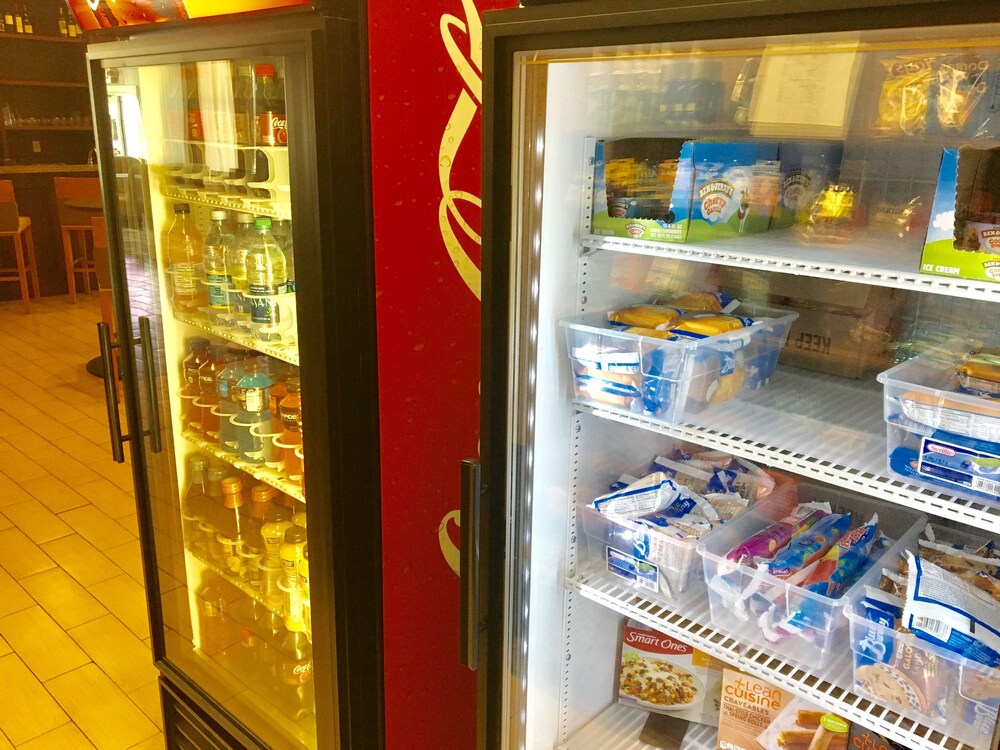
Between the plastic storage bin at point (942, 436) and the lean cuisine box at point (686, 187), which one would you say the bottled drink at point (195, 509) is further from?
the plastic storage bin at point (942, 436)

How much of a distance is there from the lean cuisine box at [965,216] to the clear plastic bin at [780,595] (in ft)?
1.75

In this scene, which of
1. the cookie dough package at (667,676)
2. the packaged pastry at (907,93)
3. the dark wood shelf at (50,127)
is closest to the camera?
the packaged pastry at (907,93)

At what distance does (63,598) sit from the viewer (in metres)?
3.31

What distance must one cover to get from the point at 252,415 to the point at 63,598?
1.73 m

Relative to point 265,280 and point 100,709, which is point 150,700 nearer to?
point 100,709

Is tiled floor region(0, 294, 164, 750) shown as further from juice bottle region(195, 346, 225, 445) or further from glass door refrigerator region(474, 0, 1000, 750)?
glass door refrigerator region(474, 0, 1000, 750)

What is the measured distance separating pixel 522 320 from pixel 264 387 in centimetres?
108

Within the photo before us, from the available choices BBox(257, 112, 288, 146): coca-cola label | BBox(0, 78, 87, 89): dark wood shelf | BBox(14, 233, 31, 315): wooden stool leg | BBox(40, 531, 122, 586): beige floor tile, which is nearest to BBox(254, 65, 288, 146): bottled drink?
BBox(257, 112, 288, 146): coca-cola label

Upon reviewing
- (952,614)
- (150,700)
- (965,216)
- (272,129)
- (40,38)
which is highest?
(40,38)

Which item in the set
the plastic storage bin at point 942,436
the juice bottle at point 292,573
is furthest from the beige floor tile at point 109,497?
the plastic storage bin at point 942,436

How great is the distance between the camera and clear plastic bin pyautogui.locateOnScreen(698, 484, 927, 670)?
1312mm

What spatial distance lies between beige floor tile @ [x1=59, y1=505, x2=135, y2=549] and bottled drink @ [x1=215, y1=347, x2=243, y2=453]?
1.79m

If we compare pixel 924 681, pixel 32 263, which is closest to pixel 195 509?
pixel 924 681

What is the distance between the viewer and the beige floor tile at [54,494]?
4039 millimetres
